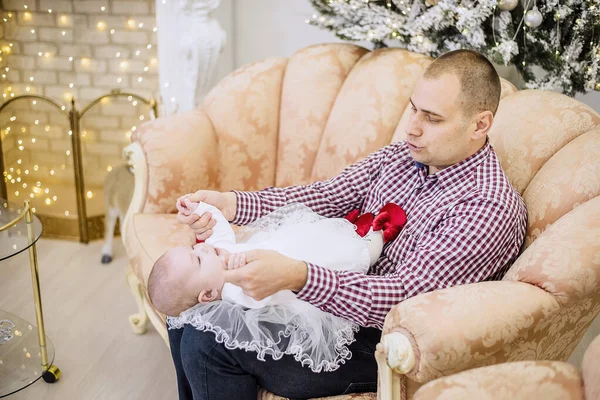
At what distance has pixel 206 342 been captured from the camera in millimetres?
1419

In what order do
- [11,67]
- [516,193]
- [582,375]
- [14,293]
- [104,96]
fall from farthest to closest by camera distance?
1. [11,67]
2. [104,96]
3. [14,293]
4. [516,193]
5. [582,375]

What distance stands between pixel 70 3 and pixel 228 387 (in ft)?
6.97

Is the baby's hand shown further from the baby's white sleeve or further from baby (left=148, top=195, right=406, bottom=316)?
the baby's white sleeve

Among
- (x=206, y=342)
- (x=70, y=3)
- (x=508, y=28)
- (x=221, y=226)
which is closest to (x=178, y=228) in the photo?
(x=221, y=226)

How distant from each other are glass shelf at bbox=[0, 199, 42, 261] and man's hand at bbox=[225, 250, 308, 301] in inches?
31.9

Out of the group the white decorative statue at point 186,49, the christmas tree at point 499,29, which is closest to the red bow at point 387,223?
the christmas tree at point 499,29

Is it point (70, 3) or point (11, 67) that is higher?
point (70, 3)

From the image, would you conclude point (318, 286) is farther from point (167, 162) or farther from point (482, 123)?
point (167, 162)

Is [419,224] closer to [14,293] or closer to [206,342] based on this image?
[206,342]

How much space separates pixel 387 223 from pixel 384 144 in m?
0.50

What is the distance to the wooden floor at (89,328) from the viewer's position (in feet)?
6.75

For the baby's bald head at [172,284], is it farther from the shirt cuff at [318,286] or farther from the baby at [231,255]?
the shirt cuff at [318,286]

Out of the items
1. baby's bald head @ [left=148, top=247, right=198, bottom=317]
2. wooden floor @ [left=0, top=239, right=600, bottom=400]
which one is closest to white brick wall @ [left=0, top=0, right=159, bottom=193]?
wooden floor @ [left=0, top=239, right=600, bottom=400]

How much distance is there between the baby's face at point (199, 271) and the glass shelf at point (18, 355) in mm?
923
